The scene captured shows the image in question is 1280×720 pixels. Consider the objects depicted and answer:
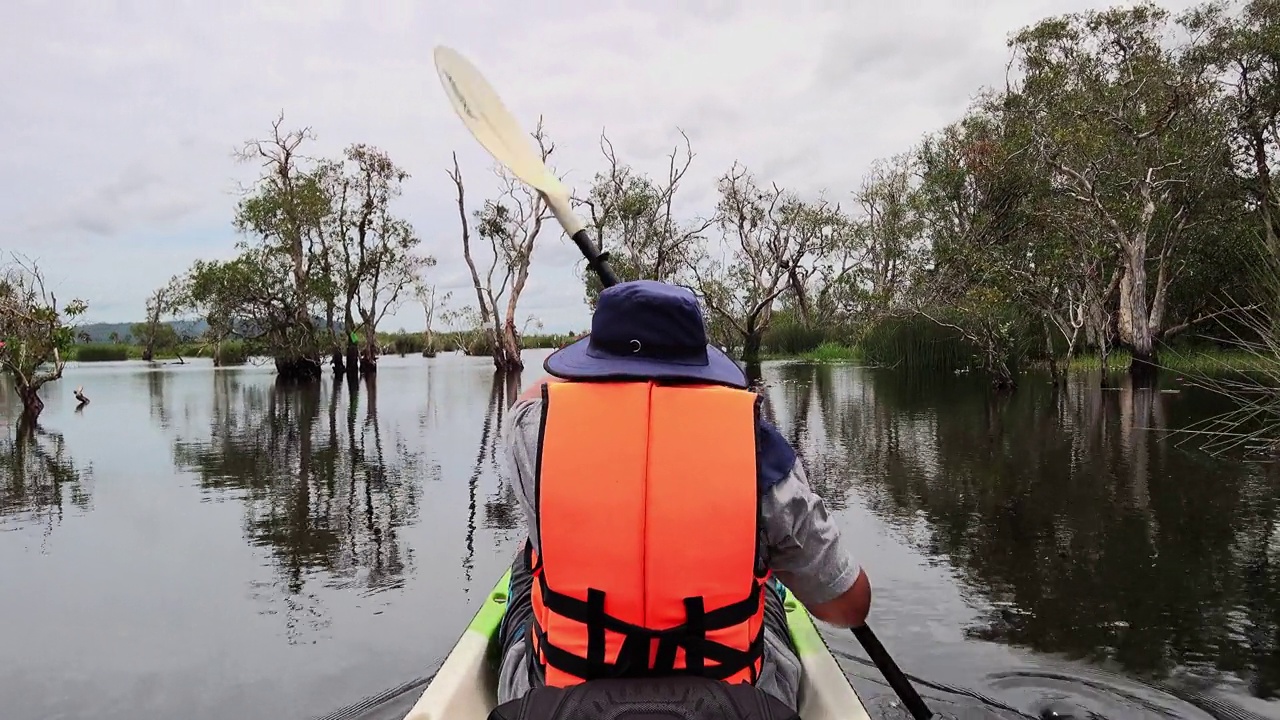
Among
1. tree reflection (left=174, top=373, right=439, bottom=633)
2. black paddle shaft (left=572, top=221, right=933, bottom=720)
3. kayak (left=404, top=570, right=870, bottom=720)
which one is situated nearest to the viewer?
kayak (left=404, top=570, right=870, bottom=720)

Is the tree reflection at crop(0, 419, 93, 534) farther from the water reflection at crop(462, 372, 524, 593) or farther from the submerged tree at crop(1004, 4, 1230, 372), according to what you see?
the submerged tree at crop(1004, 4, 1230, 372)

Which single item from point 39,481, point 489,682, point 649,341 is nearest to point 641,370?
point 649,341

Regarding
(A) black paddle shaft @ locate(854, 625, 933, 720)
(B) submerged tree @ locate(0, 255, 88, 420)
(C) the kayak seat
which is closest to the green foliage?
(B) submerged tree @ locate(0, 255, 88, 420)

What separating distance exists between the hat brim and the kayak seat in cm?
55

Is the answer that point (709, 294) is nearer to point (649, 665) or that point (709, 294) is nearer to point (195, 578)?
point (195, 578)

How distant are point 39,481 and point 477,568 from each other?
538cm

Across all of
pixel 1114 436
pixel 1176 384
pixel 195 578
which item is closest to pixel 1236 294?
pixel 1176 384

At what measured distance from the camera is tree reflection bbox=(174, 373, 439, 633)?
15.4ft

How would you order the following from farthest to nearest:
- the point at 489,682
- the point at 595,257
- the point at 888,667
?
the point at 595,257 → the point at 888,667 → the point at 489,682

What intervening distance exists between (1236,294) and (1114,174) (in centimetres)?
593

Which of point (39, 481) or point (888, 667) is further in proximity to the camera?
point (39, 481)

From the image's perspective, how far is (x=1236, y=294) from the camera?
20406mm

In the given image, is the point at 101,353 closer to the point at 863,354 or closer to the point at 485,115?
the point at 863,354

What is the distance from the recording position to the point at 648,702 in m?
1.40
